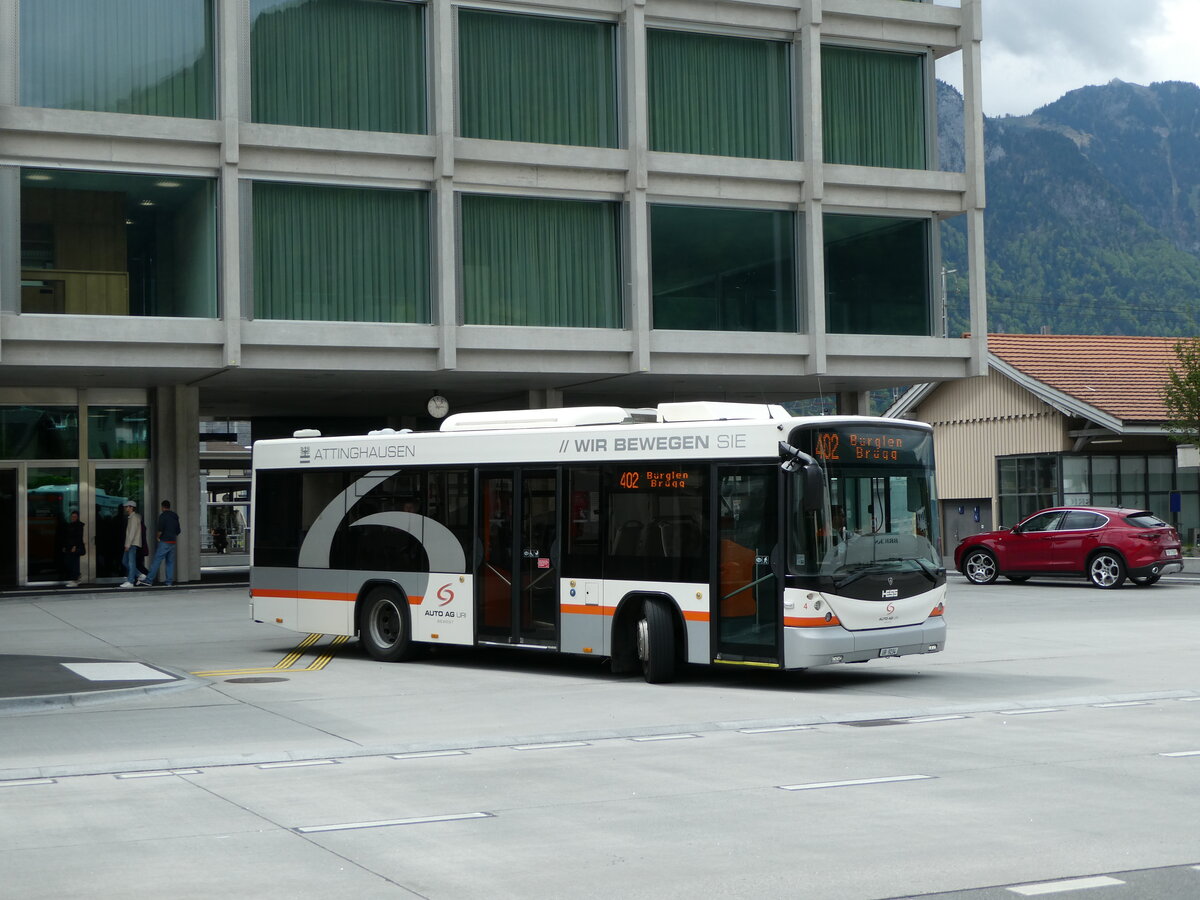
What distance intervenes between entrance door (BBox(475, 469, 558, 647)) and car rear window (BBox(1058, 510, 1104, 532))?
1759cm

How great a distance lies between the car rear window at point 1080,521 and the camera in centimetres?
3062

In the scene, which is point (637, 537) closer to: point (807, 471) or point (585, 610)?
point (585, 610)

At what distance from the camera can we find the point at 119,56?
29.1m

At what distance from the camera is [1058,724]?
39.6 feet

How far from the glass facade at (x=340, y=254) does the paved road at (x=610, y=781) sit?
1340 cm

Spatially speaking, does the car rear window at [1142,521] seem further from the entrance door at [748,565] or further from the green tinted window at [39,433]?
the green tinted window at [39,433]

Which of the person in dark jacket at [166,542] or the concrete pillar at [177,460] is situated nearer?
the person in dark jacket at [166,542]

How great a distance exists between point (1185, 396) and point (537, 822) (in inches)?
1328

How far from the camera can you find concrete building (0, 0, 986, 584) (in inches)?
1137

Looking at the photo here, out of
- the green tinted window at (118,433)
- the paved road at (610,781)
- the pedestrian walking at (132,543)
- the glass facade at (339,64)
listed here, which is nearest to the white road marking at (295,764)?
the paved road at (610,781)

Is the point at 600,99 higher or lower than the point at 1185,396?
higher

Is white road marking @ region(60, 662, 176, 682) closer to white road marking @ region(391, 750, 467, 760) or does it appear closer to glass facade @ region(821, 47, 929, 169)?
white road marking @ region(391, 750, 467, 760)

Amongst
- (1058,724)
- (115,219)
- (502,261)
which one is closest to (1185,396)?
(502,261)

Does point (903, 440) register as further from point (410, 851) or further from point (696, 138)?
point (696, 138)
